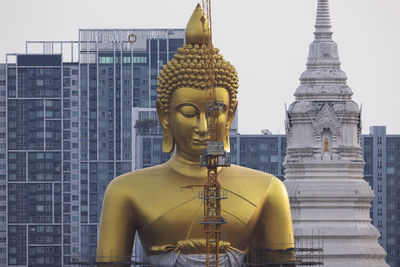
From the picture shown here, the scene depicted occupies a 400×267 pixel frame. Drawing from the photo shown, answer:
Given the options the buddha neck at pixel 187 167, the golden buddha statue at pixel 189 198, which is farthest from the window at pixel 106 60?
the buddha neck at pixel 187 167

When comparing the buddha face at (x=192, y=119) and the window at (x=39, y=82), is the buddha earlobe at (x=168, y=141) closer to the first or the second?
the buddha face at (x=192, y=119)

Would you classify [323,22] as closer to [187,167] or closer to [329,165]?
[329,165]

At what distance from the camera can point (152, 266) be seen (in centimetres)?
5575

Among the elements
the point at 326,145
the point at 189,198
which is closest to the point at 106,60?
the point at 326,145

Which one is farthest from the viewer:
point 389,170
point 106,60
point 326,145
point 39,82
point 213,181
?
point 39,82

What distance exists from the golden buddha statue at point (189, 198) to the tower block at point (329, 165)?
63885 mm

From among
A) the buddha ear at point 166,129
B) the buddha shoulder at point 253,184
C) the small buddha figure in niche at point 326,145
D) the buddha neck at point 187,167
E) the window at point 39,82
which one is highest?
the window at point 39,82

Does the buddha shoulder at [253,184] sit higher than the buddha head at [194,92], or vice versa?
the buddha head at [194,92]

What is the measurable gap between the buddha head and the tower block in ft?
210

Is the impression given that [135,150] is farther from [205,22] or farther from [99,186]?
[205,22]

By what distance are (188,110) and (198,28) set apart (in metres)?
2.34

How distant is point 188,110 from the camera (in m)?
55.7

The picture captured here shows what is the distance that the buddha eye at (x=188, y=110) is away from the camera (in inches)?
2190

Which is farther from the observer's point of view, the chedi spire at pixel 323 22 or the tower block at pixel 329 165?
the chedi spire at pixel 323 22
